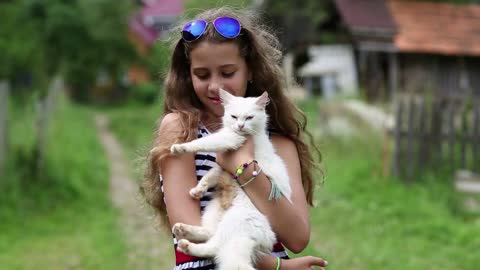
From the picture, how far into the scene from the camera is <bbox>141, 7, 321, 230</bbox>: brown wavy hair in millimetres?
2398

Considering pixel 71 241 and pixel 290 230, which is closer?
pixel 290 230

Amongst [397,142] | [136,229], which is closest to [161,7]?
[397,142]

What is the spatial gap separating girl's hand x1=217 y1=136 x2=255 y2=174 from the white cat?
3cm

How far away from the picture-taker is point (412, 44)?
1697cm

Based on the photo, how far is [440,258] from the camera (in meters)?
5.76

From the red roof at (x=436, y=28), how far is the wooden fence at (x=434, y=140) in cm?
922

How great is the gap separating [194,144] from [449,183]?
6305 millimetres

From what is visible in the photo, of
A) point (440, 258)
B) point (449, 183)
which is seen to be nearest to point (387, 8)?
point (449, 183)

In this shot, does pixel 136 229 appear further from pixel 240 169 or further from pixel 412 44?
pixel 412 44

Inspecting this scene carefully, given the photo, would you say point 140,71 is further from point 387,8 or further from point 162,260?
point 162,260

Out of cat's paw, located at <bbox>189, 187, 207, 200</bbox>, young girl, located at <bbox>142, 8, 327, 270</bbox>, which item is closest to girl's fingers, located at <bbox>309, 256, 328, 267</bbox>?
young girl, located at <bbox>142, 8, 327, 270</bbox>

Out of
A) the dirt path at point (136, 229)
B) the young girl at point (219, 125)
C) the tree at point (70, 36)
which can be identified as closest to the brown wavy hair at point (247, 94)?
the young girl at point (219, 125)

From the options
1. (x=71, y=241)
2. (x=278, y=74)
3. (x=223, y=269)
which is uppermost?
(x=278, y=74)

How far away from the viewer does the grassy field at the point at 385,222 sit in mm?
5746
